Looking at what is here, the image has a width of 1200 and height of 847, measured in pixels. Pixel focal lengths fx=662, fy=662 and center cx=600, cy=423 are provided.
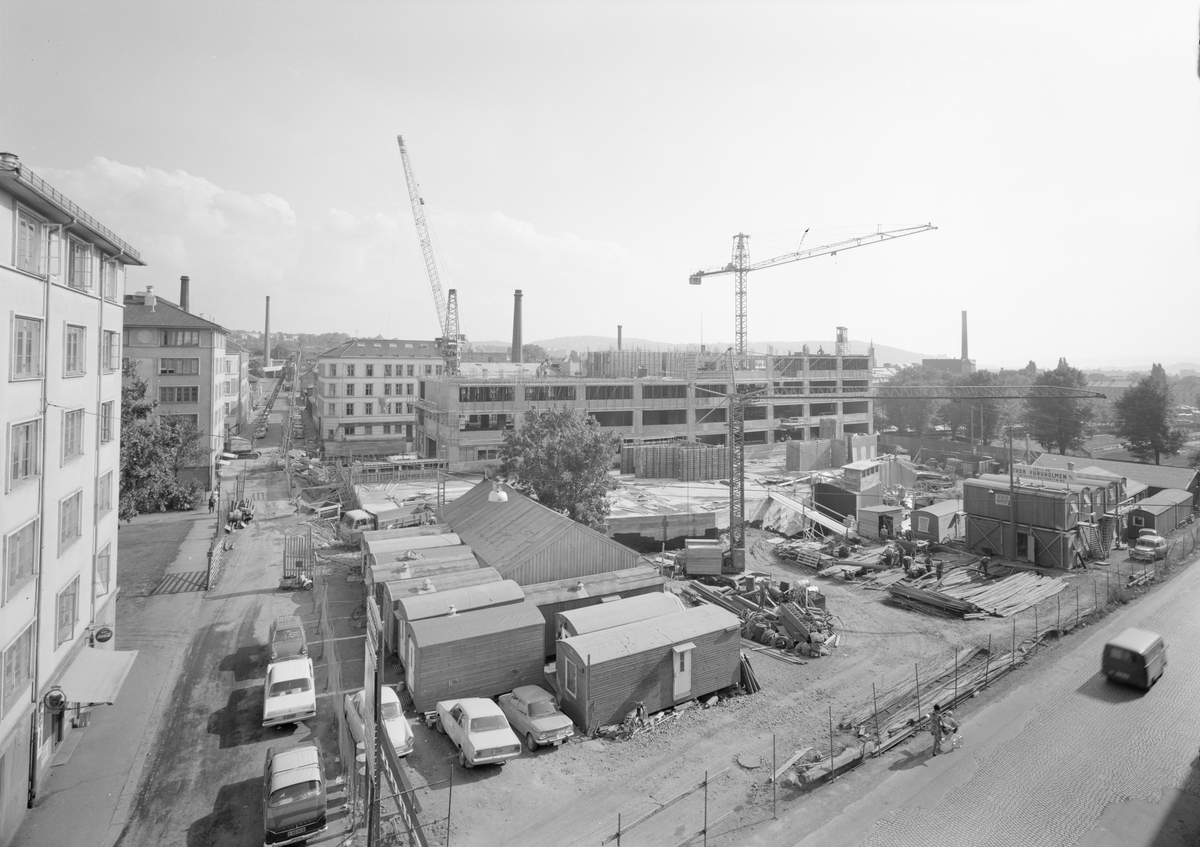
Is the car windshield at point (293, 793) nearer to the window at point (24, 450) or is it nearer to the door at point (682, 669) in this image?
the window at point (24, 450)

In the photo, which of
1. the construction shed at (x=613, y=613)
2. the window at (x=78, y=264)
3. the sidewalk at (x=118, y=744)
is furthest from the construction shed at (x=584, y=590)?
the window at (x=78, y=264)

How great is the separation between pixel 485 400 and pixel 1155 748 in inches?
1857

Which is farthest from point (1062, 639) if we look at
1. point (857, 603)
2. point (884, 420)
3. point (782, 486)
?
point (884, 420)

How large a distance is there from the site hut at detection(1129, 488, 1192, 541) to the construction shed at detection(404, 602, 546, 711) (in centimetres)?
3660

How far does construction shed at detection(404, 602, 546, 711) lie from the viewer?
17078mm

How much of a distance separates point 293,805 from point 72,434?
11.7 m

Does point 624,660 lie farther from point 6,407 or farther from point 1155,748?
point 6,407

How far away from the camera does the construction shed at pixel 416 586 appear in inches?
791

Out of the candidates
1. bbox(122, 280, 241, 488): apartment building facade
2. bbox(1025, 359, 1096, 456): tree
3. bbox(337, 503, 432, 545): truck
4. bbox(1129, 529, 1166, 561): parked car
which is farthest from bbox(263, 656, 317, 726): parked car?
bbox(1025, 359, 1096, 456): tree

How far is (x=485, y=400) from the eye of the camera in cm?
5575

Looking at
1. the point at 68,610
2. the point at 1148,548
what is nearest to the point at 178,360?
the point at 68,610

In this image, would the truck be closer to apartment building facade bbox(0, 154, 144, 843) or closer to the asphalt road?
apartment building facade bbox(0, 154, 144, 843)

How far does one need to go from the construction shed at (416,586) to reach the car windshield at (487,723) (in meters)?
5.06

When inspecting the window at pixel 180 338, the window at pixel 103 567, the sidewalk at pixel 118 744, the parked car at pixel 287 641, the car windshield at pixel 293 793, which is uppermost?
the window at pixel 180 338
